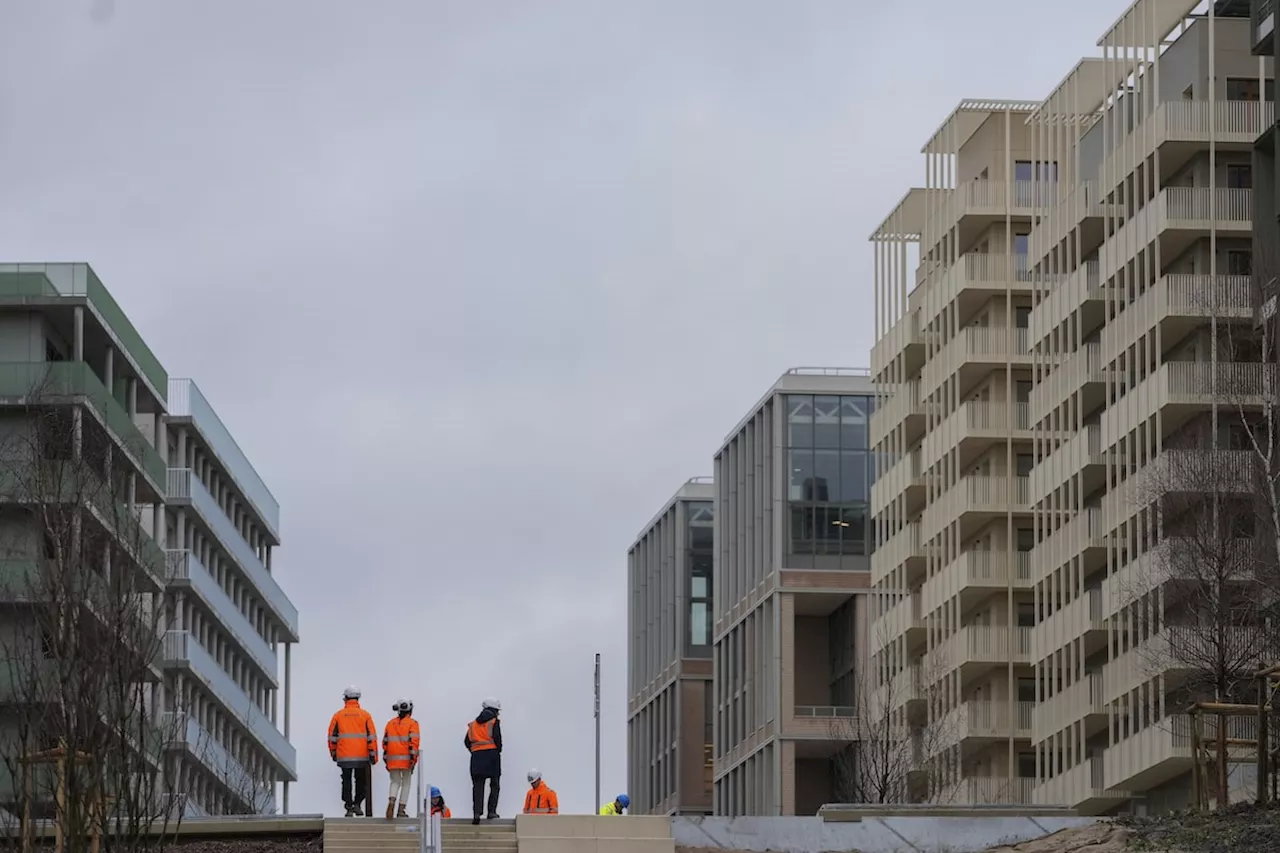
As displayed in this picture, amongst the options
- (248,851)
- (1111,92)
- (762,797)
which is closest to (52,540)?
(248,851)

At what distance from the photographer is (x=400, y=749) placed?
48219 mm

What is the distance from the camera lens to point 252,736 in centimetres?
11456

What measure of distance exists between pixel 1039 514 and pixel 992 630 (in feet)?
19.7

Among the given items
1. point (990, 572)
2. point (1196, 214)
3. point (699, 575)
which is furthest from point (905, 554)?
point (699, 575)

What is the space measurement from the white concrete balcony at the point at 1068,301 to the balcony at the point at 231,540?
27.3m

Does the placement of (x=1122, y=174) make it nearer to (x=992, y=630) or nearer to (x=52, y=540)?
(x=992, y=630)

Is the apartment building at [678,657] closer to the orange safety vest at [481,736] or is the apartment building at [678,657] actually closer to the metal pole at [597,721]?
the metal pole at [597,721]

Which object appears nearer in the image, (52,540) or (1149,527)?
(52,540)

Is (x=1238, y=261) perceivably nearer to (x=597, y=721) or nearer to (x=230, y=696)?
(x=597, y=721)

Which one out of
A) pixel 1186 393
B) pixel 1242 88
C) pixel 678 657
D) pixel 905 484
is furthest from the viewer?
pixel 678 657

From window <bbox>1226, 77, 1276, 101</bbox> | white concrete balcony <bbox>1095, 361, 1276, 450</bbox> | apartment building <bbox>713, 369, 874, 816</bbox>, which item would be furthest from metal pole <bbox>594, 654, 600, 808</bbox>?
apartment building <bbox>713, 369, 874, 816</bbox>

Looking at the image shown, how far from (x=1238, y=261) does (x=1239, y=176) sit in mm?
2246

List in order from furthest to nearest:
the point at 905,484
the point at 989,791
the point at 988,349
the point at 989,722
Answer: the point at 905,484, the point at 988,349, the point at 989,722, the point at 989,791

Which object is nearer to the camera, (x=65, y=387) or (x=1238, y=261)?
(x=65, y=387)
